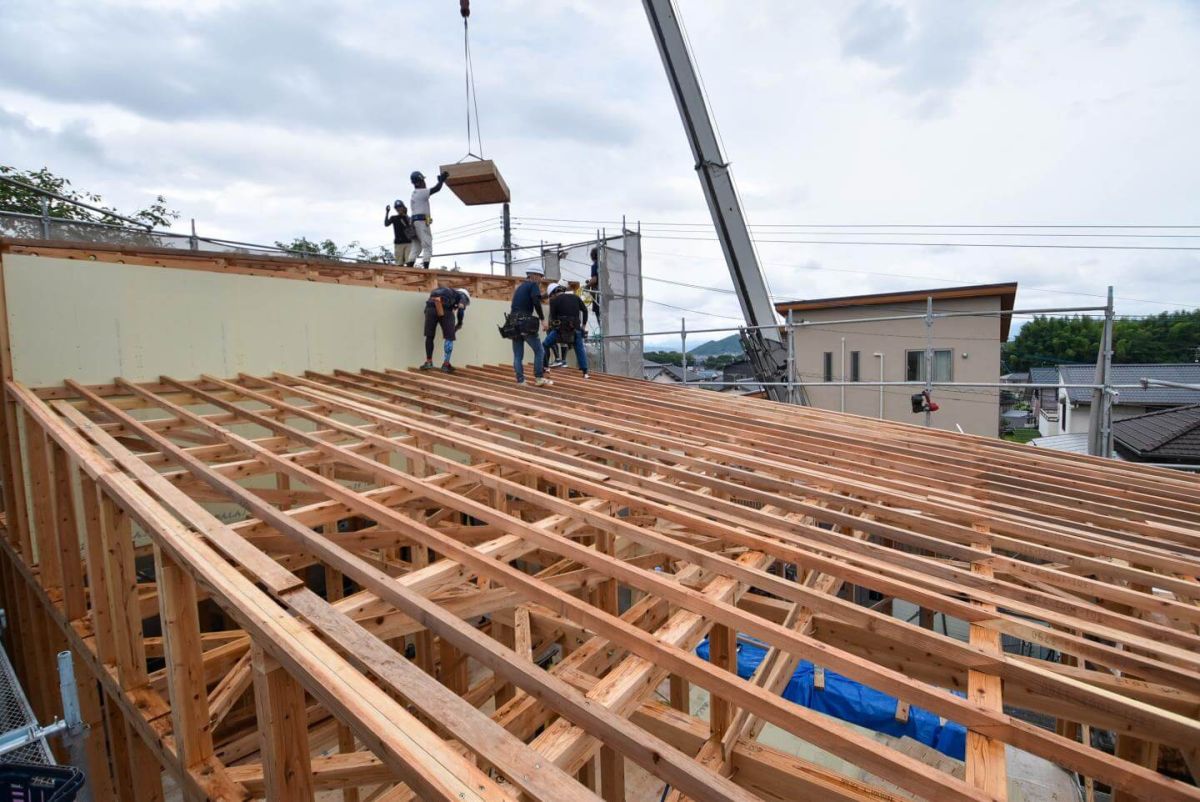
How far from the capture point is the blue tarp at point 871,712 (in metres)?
5.38

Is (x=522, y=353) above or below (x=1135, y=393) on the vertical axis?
above

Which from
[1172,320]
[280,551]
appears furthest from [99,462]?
[1172,320]

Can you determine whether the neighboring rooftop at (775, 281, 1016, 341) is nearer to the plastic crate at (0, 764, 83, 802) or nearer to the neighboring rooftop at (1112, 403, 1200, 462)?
the neighboring rooftop at (1112, 403, 1200, 462)

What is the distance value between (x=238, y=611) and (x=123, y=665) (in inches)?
74.3

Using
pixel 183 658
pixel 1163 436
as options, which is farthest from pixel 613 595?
pixel 1163 436

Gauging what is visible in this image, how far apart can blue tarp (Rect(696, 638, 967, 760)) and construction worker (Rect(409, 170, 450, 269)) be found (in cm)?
844

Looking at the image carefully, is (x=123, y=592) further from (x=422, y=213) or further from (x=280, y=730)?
(x=422, y=213)

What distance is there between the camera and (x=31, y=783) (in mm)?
2578

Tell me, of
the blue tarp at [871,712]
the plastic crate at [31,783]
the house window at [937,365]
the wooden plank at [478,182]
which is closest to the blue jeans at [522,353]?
the wooden plank at [478,182]

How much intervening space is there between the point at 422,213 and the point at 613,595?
308 inches

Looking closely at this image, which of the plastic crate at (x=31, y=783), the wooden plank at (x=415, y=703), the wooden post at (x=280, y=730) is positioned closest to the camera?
the wooden plank at (x=415, y=703)

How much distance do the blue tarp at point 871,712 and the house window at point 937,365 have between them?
10.9 m

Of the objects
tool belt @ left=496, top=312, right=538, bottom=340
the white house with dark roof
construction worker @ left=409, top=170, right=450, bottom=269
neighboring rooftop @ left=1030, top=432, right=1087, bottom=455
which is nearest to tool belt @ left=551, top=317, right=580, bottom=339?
tool belt @ left=496, top=312, right=538, bottom=340

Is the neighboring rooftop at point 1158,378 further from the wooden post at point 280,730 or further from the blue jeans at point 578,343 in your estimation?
the wooden post at point 280,730
